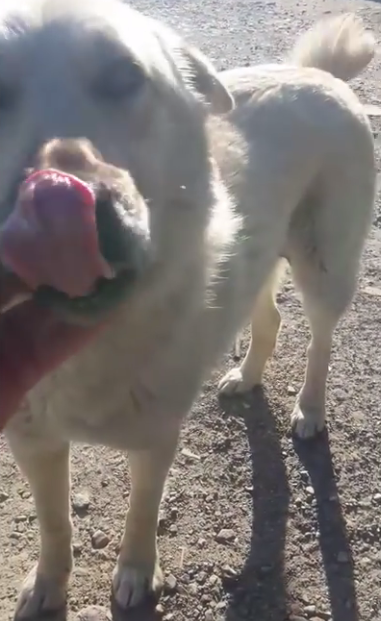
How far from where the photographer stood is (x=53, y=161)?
1.31 meters

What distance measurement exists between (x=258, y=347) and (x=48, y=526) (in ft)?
Result: 3.50

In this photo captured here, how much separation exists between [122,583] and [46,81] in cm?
143

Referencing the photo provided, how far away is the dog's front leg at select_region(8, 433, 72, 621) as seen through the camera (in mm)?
2035

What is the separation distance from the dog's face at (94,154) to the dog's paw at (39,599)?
103 cm

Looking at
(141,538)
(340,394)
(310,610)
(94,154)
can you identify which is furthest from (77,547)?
(94,154)

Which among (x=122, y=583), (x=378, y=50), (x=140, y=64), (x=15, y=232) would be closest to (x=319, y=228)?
(x=140, y=64)

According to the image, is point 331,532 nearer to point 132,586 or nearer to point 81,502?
point 132,586

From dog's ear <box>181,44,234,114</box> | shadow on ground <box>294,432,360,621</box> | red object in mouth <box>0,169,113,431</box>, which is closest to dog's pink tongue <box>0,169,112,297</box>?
red object in mouth <box>0,169,113,431</box>

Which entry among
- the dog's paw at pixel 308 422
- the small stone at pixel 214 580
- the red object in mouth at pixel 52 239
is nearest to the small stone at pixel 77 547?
the small stone at pixel 214 580

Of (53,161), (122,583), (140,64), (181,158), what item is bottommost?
(122,583)

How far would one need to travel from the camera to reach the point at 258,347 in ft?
9.53

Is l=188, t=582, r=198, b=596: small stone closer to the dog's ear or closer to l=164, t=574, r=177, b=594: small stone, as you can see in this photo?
l=164, t=574, r=177, b=594: small stone

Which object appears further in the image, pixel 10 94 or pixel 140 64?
pixel 140 64

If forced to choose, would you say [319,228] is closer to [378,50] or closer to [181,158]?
[181,158]
